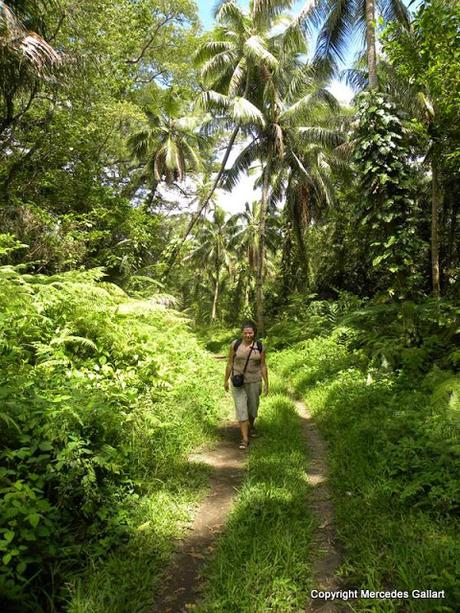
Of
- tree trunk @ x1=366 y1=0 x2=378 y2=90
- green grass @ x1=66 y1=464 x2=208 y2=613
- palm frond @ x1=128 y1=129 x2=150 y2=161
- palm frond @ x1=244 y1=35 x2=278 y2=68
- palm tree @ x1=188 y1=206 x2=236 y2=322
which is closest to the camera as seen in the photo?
green grass @ x1=66 y1=464 x2=208 y2=613

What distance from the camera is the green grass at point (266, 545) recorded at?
300cm

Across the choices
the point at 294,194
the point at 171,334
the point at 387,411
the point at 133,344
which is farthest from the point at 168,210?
the point at 387,411

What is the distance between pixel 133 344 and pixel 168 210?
16528 mm

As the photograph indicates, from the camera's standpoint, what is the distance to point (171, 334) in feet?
34.5

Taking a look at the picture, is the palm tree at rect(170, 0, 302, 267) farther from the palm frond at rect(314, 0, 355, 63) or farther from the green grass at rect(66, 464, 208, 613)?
the green grass at rect(66, 464, 208, 613)

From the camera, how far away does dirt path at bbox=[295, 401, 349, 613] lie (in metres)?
3.15

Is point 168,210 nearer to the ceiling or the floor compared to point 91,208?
nearer to the ceiling

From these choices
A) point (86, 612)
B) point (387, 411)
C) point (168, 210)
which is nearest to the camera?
point (86, 612)

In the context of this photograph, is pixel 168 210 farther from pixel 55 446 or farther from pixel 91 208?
pixel 55 446

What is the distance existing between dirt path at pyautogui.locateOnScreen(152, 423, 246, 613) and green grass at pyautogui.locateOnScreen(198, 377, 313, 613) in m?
0.13

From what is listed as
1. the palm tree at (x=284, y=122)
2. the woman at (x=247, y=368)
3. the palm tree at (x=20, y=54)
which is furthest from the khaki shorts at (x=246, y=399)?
the palm tree at (x=284, y=122)

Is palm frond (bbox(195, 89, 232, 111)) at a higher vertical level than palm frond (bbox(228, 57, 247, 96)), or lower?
lower

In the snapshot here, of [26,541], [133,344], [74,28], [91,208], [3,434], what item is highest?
[74,28]

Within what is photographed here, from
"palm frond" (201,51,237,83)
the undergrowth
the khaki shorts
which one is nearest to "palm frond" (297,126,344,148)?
"palm frond" (201,51,237,83)
